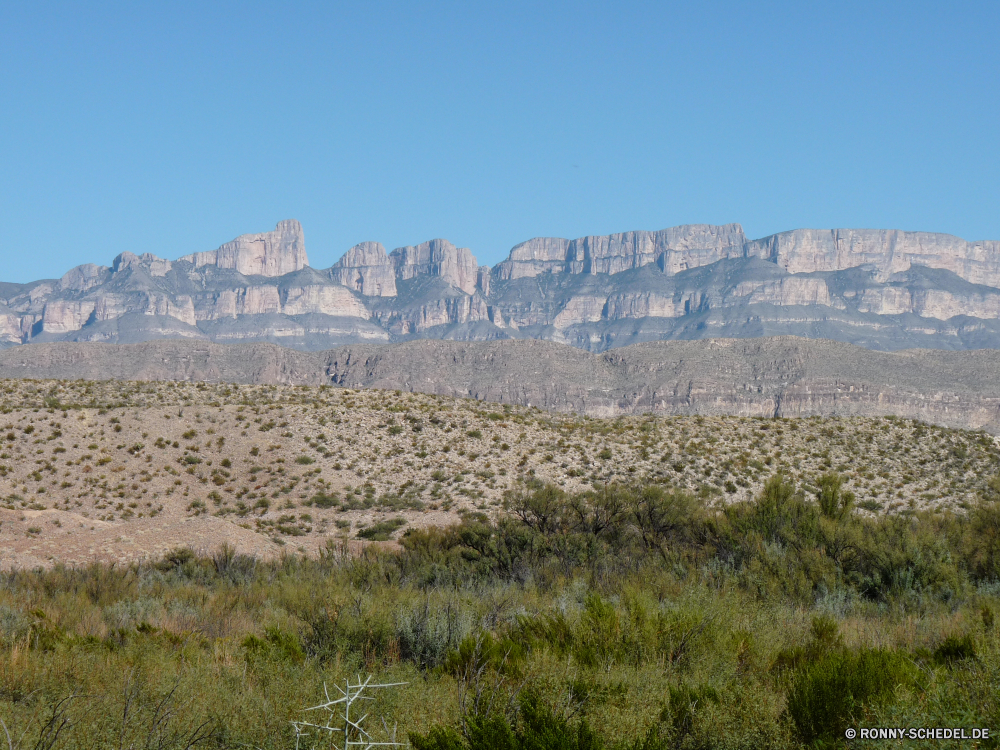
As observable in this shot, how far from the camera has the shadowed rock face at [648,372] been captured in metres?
145

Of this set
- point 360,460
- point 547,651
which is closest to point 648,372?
point 360,460

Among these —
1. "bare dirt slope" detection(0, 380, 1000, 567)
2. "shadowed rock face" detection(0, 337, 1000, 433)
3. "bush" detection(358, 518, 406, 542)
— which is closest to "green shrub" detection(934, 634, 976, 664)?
"bare dirt slope" detection(0, 380, 1000, 567)

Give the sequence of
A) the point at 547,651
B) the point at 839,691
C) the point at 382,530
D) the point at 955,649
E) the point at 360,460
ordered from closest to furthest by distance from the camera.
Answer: the point at 839,691, the point at 547,651, the point at 955,649, the point at 382,530, the point at 360,460

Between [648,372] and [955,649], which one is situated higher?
[648,372]

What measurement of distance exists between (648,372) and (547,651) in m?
162

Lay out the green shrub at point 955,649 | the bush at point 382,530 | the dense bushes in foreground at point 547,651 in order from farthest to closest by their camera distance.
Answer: the bush at point 382,530 < the green shrub at point 955,649 < the dense bushes in foreground at point 547,651

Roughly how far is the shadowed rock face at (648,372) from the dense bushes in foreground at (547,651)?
14040 cm

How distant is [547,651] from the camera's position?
5.95m

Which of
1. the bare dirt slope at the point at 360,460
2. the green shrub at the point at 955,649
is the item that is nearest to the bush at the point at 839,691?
the green shrub at the point at 955,649

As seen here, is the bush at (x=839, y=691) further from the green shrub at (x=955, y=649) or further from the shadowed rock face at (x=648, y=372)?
the shadowed rock face at (x=648, y=372)

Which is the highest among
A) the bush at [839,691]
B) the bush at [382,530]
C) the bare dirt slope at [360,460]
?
the bush at [839,691]

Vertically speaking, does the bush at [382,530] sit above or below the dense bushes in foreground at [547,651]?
below

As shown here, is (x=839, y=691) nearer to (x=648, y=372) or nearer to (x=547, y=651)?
(x=547, y=651)

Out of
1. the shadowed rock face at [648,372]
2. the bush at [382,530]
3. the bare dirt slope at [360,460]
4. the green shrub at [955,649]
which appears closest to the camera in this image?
the green shrub at [955,649]
